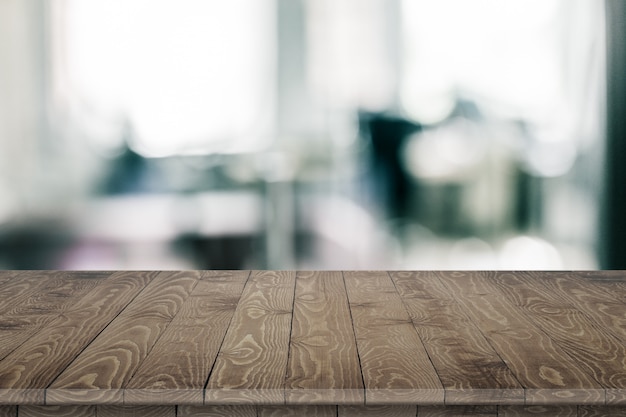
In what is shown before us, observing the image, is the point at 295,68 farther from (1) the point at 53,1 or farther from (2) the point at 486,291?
(2) the point at 486,291

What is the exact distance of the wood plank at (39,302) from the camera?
5.87ft

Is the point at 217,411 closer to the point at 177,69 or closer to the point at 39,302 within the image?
the point at 39,302

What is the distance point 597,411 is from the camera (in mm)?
1450

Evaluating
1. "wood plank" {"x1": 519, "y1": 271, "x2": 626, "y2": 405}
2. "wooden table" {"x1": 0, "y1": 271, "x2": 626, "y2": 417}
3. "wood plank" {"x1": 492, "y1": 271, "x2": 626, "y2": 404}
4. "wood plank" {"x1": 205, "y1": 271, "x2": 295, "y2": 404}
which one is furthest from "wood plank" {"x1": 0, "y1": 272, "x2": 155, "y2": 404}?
"wood plank" {"x1": 519, "y1": 271, "x2": 626, "y2": 405}

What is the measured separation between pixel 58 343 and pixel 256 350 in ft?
1.30

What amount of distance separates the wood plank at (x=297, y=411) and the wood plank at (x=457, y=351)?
0.64 ft

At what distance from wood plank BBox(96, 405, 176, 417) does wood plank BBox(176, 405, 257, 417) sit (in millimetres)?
18

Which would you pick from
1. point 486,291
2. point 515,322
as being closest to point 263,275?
point 486,291

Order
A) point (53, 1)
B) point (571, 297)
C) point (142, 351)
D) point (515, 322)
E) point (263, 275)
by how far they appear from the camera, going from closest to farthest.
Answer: point (142, 351) → point (515, 322) → point (571, 297) → point (263, 275) → point (53, 1)

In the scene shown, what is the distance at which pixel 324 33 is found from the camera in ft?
9.44

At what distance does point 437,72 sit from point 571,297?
3.34 ft

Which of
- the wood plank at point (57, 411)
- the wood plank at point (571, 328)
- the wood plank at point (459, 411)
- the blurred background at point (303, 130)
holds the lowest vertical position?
the wood plank at point (459, 411)

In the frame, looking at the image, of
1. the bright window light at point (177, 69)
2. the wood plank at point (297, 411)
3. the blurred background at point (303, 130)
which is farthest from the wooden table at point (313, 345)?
the bright window light at point (177, 69)

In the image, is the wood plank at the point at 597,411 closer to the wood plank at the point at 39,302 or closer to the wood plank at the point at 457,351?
the wood plank at the point at 457,351
